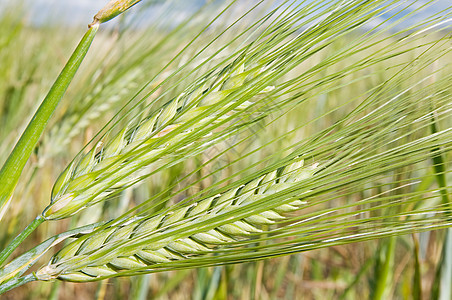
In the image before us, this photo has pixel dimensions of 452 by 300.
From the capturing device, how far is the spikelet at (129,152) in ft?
1.15

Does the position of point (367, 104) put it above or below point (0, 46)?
below

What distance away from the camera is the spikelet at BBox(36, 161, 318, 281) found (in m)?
0.36

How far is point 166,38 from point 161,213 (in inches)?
15.2

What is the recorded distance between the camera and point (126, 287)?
148 cm

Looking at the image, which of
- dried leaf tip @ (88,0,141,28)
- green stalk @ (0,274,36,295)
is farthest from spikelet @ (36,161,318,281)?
dried leaf tip @ (88,0,141,28)

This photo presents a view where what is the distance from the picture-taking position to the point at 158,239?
0.35 meters

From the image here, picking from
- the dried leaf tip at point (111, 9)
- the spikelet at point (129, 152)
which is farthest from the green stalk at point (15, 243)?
the dried leaf tip at point (111, 9)

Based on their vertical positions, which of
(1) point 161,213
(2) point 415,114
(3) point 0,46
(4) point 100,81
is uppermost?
(3) point 0,46

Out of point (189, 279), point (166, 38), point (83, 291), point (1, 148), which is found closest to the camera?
point (166, 38)

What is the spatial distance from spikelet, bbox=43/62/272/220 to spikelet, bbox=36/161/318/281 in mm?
32

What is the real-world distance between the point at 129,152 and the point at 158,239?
0.22 ft

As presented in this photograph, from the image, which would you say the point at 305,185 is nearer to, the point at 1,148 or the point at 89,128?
the point at 89,128

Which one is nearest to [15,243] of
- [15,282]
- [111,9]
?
[15,282]

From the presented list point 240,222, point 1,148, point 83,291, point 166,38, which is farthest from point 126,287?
point 240,222
